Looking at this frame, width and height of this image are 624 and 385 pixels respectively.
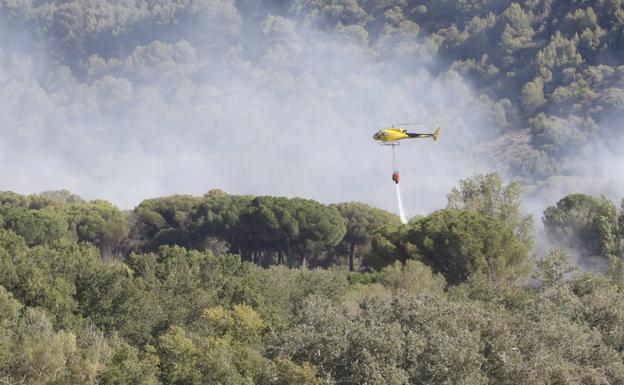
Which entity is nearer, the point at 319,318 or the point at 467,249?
the point at 319,318

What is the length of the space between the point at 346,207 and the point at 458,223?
32.8m

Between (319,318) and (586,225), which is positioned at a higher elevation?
(586,225)

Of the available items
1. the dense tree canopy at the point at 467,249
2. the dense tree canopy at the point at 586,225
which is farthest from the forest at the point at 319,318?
the dense tree canopy at the point at 586,225

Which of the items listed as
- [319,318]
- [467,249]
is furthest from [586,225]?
[319,318]

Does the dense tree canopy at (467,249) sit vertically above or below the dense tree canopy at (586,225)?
below

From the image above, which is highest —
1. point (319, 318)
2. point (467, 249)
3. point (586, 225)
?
point (586, 225)

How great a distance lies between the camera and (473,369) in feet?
111

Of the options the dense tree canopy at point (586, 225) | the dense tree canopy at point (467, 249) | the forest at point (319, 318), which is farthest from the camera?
the dense tree canopy at point (586, 225)

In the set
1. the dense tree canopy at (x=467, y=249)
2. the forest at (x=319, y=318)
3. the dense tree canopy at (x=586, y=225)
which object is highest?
the dense tree canopy at (x=586, y=225)

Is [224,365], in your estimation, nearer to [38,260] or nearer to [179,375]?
[179,375]

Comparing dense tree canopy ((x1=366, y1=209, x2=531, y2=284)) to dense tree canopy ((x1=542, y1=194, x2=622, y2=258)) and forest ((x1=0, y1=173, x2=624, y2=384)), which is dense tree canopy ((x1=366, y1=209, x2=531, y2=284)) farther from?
dense tree canopy ((x1=542, y1=194, x2=622, y2=258))

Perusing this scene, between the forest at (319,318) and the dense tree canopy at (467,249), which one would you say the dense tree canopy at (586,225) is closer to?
the forest at (319,318)

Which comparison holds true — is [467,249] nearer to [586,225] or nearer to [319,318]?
[319,318]

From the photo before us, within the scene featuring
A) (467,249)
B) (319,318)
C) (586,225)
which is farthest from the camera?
(586,225)
